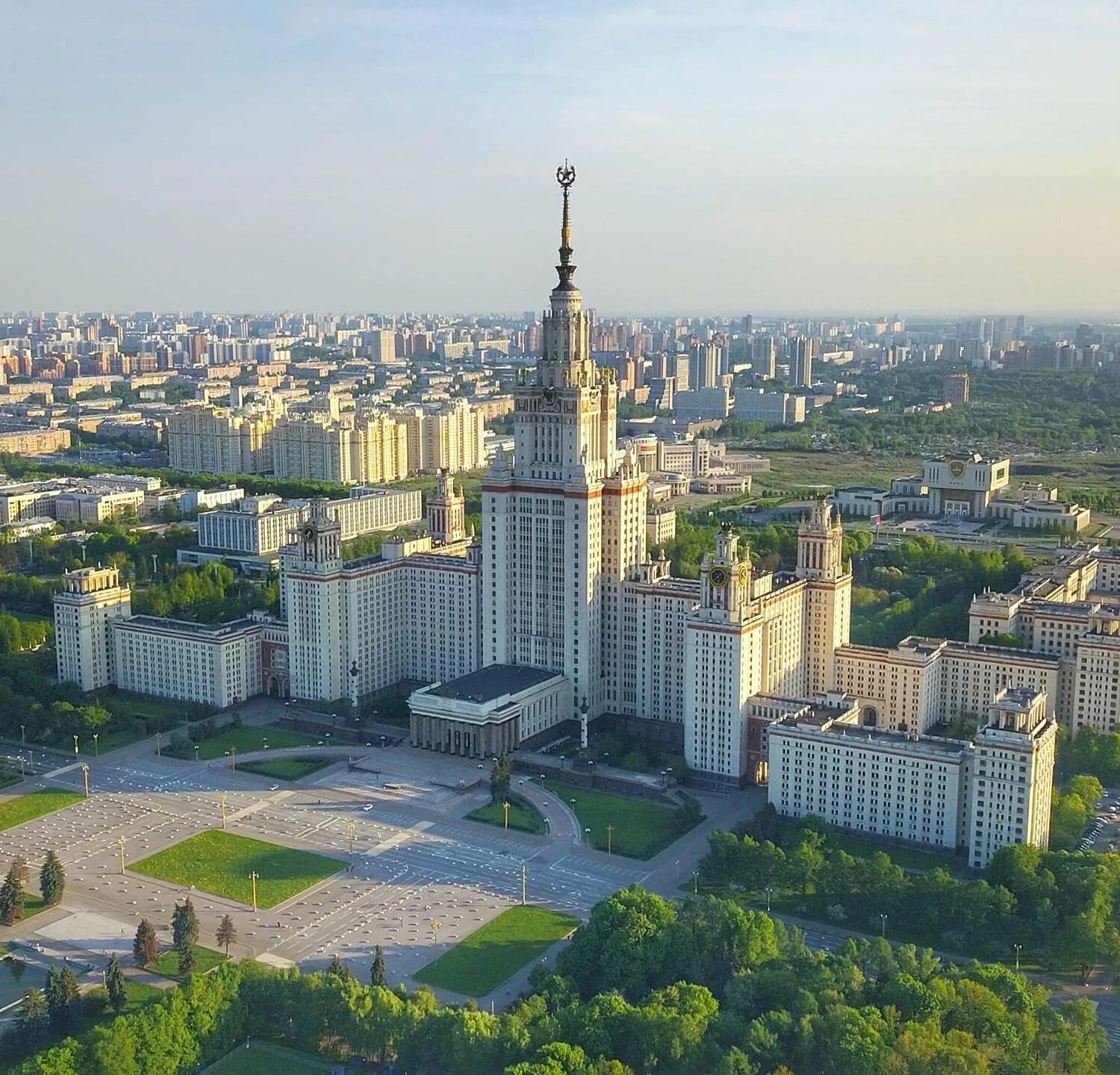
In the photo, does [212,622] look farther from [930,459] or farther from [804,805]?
[930,459]

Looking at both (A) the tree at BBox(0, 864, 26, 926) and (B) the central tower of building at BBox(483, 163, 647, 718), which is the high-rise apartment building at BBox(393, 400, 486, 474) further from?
(A) the tree at BBox(0, 864, 26, 926)

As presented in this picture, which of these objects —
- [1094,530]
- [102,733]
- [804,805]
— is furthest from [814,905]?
[1094,530]

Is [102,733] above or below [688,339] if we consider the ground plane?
below

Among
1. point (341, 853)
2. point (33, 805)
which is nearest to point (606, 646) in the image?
point (341, 853)

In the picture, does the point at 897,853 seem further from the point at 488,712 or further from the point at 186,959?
the point at 186,959

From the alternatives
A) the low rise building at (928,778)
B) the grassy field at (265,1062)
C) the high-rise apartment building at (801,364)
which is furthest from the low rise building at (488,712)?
the high-rise apartment building at (801,364)

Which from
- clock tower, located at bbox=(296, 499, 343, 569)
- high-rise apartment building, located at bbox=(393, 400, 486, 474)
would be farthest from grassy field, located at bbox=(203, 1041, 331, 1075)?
high-rise apartment building, located at bbox=(393, 400, 486, 474)

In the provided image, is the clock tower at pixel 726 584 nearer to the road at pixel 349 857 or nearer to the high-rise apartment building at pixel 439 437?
the road at pixel 349 857
